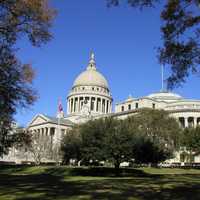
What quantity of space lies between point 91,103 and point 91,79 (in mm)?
13057

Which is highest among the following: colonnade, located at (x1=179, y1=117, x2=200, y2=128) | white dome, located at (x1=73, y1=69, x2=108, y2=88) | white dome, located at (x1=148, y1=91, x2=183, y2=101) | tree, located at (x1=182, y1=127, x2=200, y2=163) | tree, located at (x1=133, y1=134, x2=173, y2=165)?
white dome, located at (x1=73, y1=69, x2=108, y2=88)

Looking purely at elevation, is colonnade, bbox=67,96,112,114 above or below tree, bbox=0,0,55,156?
above

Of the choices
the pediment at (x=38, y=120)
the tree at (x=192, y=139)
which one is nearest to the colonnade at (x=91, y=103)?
the pediment at (x=38, y=120)

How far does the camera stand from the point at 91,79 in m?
169

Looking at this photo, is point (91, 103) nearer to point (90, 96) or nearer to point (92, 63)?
point (90, 96)

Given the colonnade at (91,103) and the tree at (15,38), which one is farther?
the colonnade at (91,103)

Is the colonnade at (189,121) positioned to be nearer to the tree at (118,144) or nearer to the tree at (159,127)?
the tree at (159,127)

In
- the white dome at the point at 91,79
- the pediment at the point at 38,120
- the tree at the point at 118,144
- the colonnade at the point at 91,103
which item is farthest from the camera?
the white dome at the point at 91,79

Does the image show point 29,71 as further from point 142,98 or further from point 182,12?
point 142,98

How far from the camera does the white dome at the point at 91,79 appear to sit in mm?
167250

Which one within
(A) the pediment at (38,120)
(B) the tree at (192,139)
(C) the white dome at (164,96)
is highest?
(C) the white dome at (164,96)

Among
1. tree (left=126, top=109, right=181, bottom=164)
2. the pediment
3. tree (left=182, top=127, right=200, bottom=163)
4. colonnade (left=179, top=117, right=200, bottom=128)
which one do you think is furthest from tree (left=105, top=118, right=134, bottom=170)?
the pediment

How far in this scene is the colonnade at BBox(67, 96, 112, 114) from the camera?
160875mm

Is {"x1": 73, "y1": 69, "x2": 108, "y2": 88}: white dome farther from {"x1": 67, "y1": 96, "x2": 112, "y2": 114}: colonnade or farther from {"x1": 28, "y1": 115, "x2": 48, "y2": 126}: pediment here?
{"x1": 28, "y1": 115, "x2": 48, "y2": 126}: pediment
